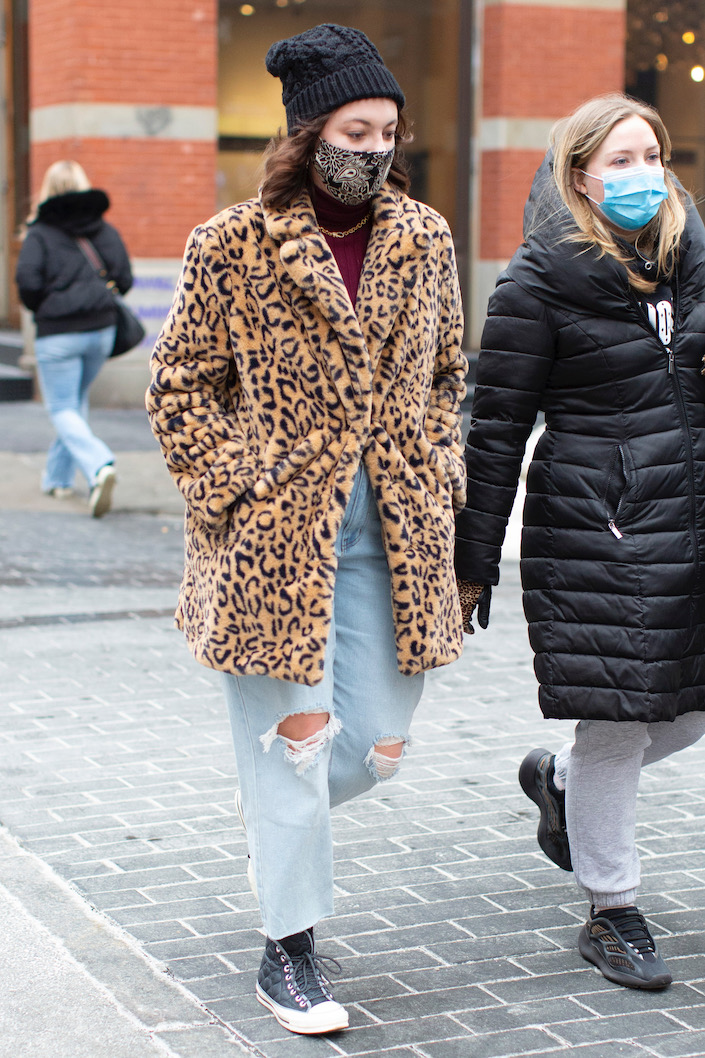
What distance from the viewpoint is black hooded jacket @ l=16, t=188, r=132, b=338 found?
9938 millimetres

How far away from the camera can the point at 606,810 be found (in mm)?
3756

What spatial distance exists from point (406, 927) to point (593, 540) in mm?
1159

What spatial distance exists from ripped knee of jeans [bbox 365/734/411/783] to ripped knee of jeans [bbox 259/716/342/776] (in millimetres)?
163

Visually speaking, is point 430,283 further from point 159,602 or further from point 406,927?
point 159,602

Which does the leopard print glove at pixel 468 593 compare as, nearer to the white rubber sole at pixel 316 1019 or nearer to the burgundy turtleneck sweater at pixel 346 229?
the burgundy turtleneck sweater at pixel 346 229

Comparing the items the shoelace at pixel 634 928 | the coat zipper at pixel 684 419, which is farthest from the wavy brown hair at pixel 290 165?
the shoelace at pixel 634 928

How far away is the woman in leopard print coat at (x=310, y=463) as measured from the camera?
3.30 meters

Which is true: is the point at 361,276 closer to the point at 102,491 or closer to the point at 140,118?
the point at 102,491

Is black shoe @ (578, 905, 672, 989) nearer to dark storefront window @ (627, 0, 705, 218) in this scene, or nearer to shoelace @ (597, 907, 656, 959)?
shoelace @ (597, 907, 656, 959)

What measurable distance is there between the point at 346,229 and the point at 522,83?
1185cm

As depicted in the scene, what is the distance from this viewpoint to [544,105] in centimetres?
1479

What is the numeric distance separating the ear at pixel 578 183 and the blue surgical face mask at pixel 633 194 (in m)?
0.08

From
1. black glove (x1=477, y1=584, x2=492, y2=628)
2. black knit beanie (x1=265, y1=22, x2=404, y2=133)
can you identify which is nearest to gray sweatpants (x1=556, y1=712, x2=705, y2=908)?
black glove (x1=477, y1=584, x2=492, y2=628)

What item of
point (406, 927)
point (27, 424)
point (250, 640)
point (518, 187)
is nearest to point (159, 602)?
point (406, 927)
